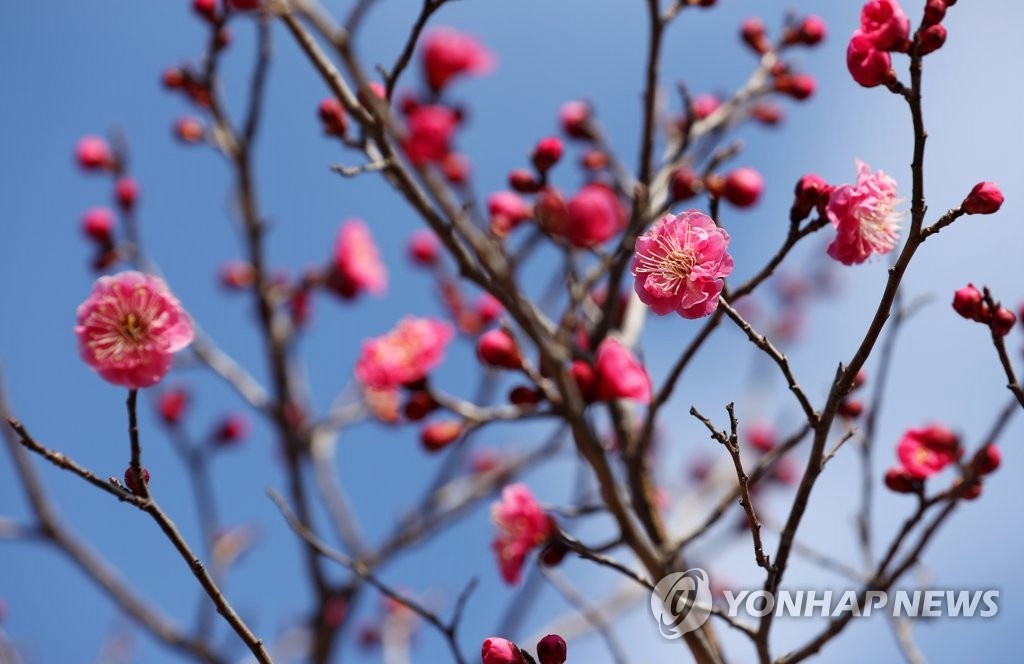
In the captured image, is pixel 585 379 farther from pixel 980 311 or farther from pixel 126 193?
pixel 126 193

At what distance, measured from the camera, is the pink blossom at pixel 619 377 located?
6.72ft

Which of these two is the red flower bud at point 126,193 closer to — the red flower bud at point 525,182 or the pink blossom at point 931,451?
the red flower bud at point 525,182

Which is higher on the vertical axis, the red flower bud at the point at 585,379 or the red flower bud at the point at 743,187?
the red flower bud at the point at 743,187

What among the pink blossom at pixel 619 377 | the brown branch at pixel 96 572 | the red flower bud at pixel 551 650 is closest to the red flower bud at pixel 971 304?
the pink blossom at pixel 619 377

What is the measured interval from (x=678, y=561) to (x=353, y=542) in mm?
2099

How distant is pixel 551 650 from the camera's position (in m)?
1.54

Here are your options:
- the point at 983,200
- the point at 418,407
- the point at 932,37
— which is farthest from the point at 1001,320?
the point at 418,407

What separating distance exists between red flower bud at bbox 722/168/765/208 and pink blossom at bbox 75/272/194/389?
4.52ft

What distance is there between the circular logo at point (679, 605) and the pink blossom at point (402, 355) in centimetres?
108

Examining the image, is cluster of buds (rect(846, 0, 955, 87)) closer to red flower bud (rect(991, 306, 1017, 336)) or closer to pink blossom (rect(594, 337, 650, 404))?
red flower bud (rect(991, 306, 1017, 336))

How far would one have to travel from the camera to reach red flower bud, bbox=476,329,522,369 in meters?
2.15

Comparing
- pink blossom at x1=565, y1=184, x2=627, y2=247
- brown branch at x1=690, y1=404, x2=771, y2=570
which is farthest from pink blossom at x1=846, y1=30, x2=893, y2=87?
pink blossom at x1=565, y1=184, x2=627, y2=247

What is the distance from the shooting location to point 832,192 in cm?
152

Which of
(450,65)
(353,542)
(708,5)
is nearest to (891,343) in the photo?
(708,5)
